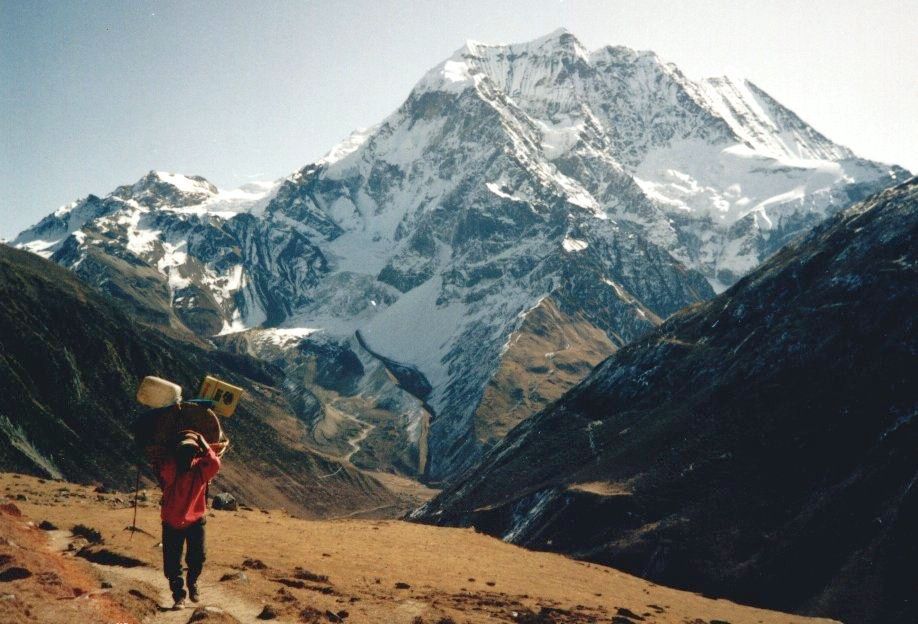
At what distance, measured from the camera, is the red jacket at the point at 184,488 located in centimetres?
1526

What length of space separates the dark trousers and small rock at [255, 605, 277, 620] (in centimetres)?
173

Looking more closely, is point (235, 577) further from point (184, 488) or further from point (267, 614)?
point (184, 488)

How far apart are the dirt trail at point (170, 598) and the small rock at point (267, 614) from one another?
140 millimetres

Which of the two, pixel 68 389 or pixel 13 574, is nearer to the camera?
pixel 13 574

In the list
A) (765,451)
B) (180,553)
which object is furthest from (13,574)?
(765,451)

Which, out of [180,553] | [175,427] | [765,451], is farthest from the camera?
[765,451]

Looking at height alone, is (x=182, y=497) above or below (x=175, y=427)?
below

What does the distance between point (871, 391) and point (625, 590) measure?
73.1 metres

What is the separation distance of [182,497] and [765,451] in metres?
99.4

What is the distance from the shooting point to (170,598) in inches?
620

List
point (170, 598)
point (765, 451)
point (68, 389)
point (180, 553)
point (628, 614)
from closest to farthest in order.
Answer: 1. point (180, 553)
2. point (170, 598)
3. point (628, 614)
4. point (765, 451)
5. point (68, 389)

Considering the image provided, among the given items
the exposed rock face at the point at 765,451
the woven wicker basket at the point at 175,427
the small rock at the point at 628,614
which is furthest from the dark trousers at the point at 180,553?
the exposed rock face at the point at 765,451

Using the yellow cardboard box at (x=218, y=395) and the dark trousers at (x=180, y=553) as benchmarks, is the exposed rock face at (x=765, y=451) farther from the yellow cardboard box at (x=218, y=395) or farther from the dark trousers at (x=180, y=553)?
the yellow cardboard box at (x=218, y=395)

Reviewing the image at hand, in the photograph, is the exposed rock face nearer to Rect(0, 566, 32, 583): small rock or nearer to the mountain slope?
the mountain slope
